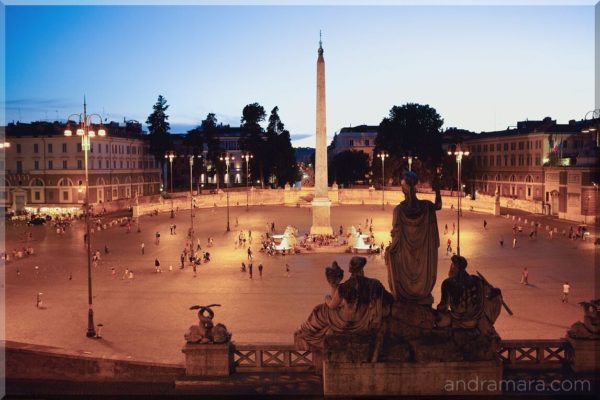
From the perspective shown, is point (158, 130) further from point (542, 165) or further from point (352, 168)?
point (542, 165)

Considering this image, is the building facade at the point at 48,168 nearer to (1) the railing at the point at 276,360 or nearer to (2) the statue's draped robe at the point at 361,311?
(1) the railing at the point at 276,360

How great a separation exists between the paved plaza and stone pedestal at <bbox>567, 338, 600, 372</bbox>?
8.06 m

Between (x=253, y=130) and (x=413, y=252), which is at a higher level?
(x=253, y=130)

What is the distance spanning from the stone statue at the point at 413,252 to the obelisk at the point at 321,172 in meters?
37.4

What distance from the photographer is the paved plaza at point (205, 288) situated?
20297 millimetres

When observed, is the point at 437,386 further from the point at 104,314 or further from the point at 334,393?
the point at 104,314

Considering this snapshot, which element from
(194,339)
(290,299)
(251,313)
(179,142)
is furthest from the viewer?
(179,142)

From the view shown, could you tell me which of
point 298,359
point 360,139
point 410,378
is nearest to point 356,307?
point 410,378

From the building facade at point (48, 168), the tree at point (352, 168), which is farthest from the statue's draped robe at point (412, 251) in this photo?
the tree at point (352, 168)

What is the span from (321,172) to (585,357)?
130 ft

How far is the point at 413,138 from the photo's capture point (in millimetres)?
84625

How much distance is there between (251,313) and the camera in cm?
2327

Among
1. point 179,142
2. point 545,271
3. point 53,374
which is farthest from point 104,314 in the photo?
point 179,142

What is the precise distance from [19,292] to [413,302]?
77.2ft
